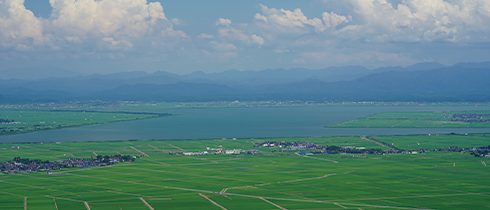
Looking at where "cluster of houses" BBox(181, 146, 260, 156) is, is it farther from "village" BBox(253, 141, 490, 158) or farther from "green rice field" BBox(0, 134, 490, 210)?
"village" BBox(253, 141, 490, 158)

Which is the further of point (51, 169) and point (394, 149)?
point (394, 149)

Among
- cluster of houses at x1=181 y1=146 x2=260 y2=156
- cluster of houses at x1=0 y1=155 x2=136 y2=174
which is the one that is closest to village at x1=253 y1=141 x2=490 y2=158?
cluster of houses at x1=181 y1=146 x2=260 y2=156

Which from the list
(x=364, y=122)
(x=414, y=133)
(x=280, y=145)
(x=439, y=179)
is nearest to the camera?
(x=439, y=179)

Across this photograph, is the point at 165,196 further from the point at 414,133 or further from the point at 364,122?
the point at 364,122

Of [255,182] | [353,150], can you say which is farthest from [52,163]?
[353,150]

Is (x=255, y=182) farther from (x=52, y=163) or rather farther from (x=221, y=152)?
(x=52, y=163)

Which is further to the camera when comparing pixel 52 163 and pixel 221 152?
pixel 221 152

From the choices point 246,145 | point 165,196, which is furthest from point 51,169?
point 246,145
